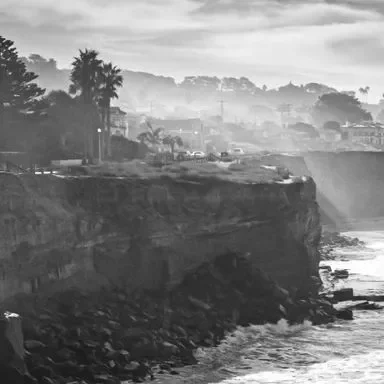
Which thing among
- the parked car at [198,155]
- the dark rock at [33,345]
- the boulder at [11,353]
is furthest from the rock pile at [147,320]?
the parked car at [198,155]

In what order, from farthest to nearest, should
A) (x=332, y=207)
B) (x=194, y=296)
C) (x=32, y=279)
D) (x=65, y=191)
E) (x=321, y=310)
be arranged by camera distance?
1. (x=332, y=207)
2. (x=321, y=310)
3. (x=194, y=296)
4. (x=65, y=191)
5. (x=32, y=279)

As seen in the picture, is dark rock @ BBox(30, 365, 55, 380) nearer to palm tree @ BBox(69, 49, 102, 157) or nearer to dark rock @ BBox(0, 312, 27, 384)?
dark rock @ BBox(0, 312, 27, 384)

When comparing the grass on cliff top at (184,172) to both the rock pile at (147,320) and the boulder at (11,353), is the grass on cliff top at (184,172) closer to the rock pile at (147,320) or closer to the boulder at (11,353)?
the rock pile at (147,320)

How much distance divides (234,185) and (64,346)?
67.6 feet

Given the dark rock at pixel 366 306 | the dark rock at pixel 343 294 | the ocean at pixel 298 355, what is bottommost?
the ocean at pixel 298 355

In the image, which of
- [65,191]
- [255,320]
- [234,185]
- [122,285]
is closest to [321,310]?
[255,320]

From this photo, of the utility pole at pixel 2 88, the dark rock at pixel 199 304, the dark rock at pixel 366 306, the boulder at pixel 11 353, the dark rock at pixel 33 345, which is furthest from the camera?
the utility pole at pixel 2 88

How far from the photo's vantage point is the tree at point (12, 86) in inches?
2798

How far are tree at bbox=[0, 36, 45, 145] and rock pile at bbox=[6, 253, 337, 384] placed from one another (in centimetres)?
2330

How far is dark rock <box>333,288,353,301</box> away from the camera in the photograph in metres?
64.3

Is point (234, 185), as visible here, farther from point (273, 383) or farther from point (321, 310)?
point (273, 383)

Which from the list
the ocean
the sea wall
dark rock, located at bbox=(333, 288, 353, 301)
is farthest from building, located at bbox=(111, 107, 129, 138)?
the ocean

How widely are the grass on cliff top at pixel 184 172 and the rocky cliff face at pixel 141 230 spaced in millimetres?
924

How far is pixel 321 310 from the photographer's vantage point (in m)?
58.5
